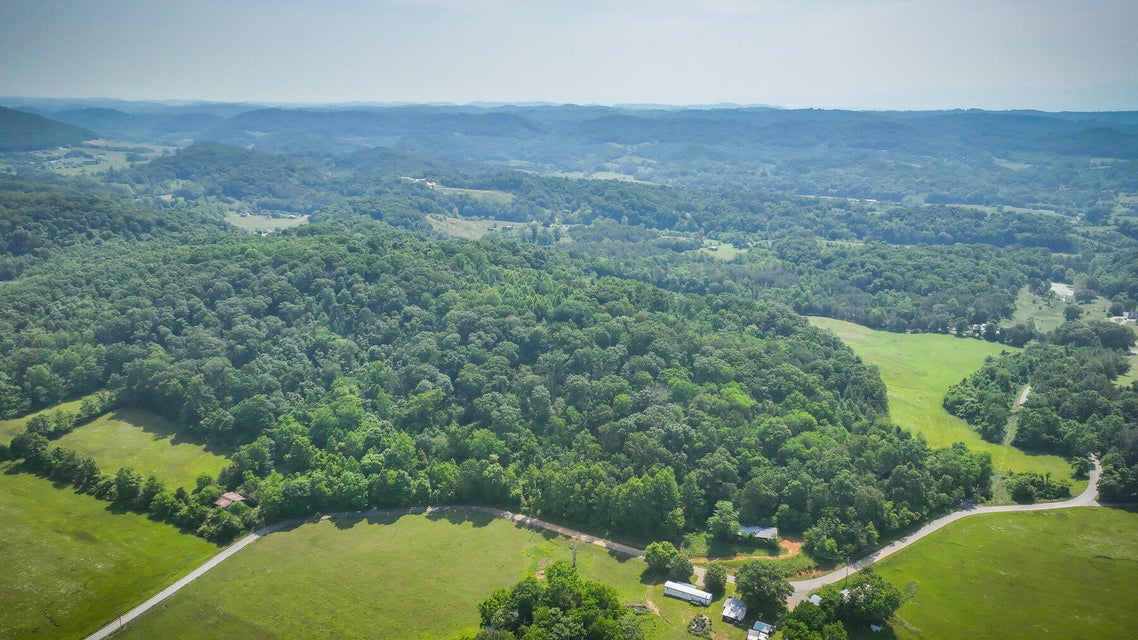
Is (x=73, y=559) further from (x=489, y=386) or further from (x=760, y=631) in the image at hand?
(x=760, y=631)

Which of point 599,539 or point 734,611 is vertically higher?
point 734,611

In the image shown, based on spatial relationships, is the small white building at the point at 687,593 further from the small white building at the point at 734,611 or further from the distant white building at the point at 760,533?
the distant white building at the point at 760,533

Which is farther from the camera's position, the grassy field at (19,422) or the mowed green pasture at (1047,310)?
the mowed green pasture at (1047,310)

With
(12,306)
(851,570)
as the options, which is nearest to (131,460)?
(12,306)

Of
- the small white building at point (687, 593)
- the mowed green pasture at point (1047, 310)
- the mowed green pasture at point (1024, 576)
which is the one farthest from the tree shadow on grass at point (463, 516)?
the mowed green pasture at point (1047, 310)

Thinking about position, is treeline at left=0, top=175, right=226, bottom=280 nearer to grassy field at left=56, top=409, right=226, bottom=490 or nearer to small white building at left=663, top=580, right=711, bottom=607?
grassy field at left=56, top=409, right=226, bottom=490

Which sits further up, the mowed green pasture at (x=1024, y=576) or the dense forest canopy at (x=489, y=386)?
the dense forest canopy at (x=489, y=386)

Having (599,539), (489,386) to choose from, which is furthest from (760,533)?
(489,386)
